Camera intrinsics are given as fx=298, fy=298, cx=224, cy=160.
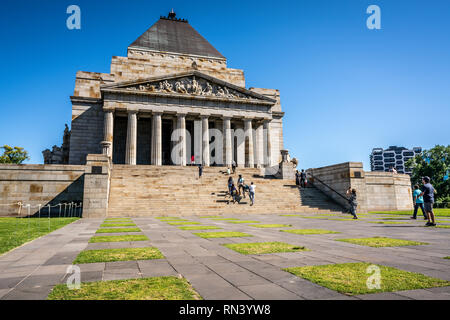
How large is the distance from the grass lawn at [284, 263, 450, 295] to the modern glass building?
186 metres

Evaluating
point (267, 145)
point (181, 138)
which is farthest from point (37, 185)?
point (267, 145)

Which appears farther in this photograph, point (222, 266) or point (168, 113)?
point (168, 113)

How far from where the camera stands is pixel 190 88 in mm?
38281

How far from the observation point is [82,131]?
39125mm

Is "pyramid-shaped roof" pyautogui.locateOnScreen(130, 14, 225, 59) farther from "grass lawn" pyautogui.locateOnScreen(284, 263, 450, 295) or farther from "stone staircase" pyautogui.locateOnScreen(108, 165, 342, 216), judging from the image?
"grass lawn" pyautogui.locateOnScreen(284, 263, 450, 295)

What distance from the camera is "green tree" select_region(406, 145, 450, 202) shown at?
57.8 meters

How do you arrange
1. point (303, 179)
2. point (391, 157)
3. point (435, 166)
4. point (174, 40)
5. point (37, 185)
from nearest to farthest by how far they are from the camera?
point (37, 185), point (303, 179), point (174, 40), point (435, 166), point (391, 157)

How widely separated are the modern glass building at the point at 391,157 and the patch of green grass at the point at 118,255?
187 m

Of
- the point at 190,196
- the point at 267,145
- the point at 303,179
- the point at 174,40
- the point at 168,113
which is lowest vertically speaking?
the point at 190,196

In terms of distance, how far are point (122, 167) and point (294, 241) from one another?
82.4 feet

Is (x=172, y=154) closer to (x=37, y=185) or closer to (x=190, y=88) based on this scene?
(x=190, y=88)

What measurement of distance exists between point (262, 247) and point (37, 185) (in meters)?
20.9
